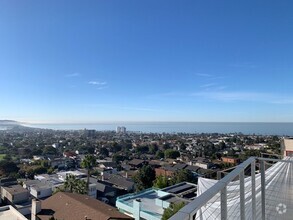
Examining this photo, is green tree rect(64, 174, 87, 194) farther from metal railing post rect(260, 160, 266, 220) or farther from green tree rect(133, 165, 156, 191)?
metal railing post rect(260, 160, 266, 220)

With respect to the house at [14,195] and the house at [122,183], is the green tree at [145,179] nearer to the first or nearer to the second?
the house at [122,183]

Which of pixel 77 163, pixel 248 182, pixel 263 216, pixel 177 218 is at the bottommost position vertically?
pixel 77 163

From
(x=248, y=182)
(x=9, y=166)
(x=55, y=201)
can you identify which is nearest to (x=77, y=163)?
(x=9, y=166)

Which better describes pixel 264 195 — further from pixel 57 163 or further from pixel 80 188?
pixel 57 163

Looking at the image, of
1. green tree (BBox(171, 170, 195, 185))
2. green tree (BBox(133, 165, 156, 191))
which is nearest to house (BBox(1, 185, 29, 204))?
green tree (BBox(133, 165, 156, 191))

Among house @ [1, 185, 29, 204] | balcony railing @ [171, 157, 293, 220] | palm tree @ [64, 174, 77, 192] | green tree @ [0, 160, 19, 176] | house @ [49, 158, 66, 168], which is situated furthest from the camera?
house @ [49, 158, 66, 168]

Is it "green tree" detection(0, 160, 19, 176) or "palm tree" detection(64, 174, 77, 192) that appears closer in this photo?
"palm tree" detection(64, 174, 77, 192)

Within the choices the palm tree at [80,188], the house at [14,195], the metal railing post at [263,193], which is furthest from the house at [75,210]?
the metal railing post at [263,193]

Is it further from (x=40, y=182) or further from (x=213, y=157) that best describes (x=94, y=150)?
(x=40, y=182)
